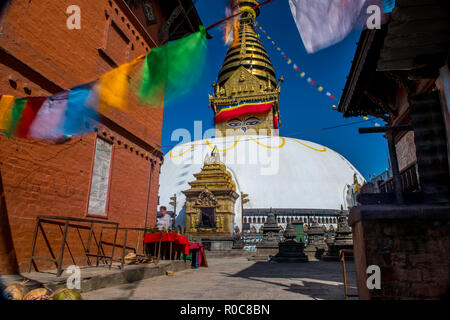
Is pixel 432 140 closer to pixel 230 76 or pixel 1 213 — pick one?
pixel 1 213

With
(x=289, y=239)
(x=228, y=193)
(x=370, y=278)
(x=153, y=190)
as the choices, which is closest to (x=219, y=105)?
(x=228, y=193)

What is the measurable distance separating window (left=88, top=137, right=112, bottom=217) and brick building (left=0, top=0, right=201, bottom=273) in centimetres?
2

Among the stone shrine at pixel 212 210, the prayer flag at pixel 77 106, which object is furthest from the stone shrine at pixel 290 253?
the prayer flag at pixel 77 106

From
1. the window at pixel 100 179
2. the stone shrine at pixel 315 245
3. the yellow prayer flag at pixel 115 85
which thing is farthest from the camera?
the stone shrine at pixel 315 245

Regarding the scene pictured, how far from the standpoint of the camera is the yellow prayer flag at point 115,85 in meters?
4.80

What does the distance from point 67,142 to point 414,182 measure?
22.9 feet

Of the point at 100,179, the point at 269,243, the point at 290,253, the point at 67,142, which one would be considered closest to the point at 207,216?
the point at 269,243

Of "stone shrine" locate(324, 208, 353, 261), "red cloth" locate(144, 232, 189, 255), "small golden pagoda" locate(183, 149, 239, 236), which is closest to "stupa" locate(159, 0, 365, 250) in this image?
"small golden pagoda" locate(183, 149, 239, 236)

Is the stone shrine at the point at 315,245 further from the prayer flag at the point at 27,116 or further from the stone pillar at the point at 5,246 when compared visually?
the prayer flag at the point at 27,116

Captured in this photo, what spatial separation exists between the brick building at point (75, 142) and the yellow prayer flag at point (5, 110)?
27.8 inches

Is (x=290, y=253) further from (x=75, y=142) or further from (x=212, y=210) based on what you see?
(x=75, y=142)

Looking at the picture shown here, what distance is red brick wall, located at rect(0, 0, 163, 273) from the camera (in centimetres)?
495

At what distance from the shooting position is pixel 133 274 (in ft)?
20.2

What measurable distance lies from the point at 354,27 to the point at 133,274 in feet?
19.9
